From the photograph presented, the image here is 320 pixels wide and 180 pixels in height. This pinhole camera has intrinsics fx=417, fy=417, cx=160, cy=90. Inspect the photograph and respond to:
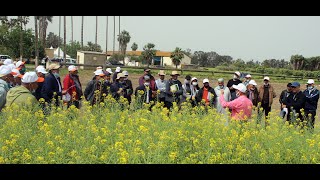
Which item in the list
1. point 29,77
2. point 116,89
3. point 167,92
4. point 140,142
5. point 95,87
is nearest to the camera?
point 140,142

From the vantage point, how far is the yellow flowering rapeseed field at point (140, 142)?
407cm

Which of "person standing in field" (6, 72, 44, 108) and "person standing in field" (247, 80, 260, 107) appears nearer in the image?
"person standing in field" (6, 72, 44, 108)

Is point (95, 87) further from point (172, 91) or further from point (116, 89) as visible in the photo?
point (172, 91)

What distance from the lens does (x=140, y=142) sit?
4.21 meters

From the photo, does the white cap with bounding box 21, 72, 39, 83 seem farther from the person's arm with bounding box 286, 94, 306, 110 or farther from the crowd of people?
the person's arm with bounding box 286, 94, 306, 110

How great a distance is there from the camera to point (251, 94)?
9.19m

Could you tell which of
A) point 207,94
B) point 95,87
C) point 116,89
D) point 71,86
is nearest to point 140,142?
point 71,86

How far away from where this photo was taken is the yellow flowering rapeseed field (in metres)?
4.07

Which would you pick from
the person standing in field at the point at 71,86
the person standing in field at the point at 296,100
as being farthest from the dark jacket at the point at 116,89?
the person standing in field at the point at 296,100

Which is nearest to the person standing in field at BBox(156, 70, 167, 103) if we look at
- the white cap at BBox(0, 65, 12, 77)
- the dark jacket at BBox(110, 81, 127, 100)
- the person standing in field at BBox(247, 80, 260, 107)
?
the dark jacket at BBox(110, 81, 127, 100)

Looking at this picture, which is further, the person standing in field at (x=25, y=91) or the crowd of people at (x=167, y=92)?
the crowd of people at (x=167, y=92)

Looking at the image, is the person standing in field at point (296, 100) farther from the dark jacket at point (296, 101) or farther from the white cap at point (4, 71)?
the white cap at point (4, 71)

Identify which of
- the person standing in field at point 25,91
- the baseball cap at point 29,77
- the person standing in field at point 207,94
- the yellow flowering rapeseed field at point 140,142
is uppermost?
the baseball cap at point 29,77
